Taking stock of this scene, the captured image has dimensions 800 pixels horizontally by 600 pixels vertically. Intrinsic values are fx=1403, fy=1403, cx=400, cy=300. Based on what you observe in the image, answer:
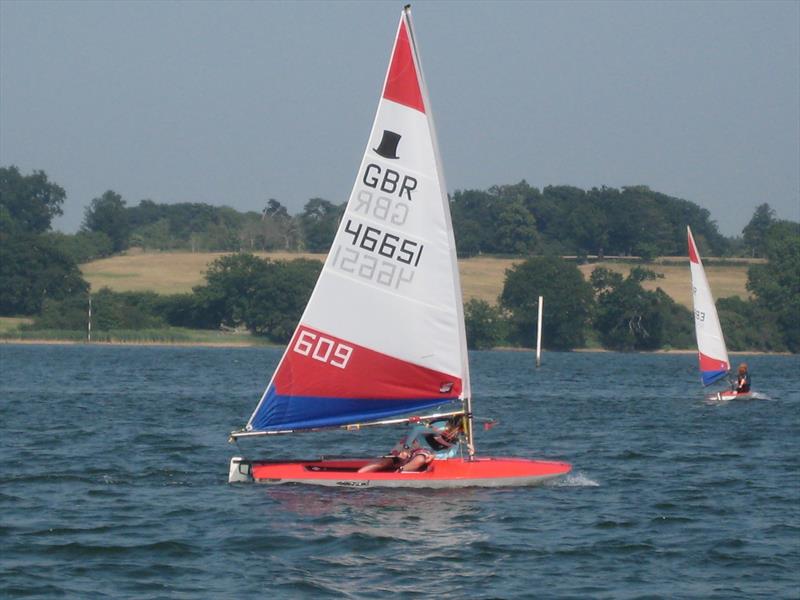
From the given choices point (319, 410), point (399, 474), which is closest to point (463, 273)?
point (319, 410)

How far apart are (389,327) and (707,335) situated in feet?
110

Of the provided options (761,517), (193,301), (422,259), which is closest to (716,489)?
(761,517)

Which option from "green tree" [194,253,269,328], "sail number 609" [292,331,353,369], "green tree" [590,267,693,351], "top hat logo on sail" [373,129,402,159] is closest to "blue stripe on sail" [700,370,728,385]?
"sail number 609" [292,331,353,369]

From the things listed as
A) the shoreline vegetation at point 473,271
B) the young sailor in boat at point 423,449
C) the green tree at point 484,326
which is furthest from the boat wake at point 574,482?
the shoreline vegetation at point 473,271

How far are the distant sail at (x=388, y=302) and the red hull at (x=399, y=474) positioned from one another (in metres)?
0.75

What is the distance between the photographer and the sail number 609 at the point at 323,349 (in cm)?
2477

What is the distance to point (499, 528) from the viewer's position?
21281 millimetres

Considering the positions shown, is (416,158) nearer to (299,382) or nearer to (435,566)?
(299,382)

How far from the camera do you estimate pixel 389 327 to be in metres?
24.5

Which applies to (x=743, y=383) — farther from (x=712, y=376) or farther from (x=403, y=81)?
(x=403, y=81)

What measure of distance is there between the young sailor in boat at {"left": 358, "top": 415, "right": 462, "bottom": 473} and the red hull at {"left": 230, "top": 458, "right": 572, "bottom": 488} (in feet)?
0.59

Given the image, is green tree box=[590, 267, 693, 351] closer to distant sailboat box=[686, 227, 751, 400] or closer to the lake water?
distant sailboat box=[686, 227, 751, 400]

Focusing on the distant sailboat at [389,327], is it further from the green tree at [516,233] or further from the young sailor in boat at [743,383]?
the green tree at [516,233]

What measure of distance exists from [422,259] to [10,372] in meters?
49.2
